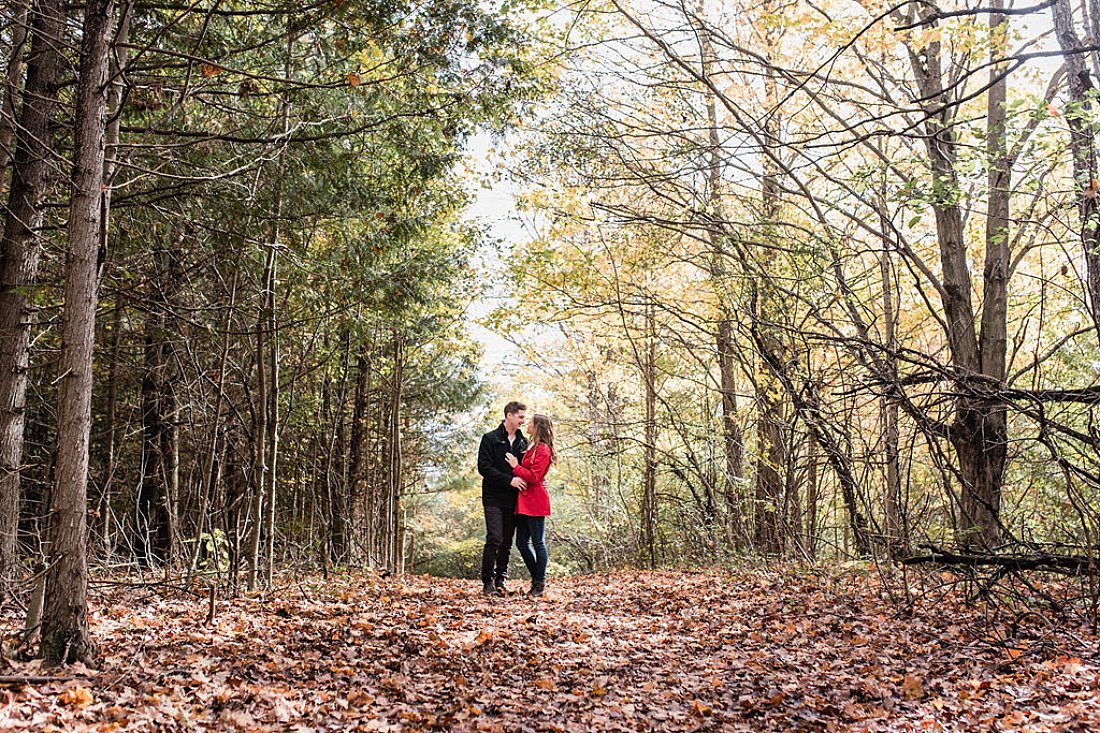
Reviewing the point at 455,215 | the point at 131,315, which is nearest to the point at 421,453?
the point at 455,215

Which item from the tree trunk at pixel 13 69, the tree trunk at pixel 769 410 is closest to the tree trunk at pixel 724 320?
the tree trunk at pixel 769 410

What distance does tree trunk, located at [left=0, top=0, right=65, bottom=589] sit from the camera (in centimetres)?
605

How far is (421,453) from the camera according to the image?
58.0 ft

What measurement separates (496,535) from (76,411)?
5.10m

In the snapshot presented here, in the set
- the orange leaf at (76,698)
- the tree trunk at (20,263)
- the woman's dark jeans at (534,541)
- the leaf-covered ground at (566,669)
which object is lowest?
the leaf-covered ground at (566,669)

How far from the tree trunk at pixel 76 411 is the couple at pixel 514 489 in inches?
181

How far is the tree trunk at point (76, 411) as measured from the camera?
421 centimetres

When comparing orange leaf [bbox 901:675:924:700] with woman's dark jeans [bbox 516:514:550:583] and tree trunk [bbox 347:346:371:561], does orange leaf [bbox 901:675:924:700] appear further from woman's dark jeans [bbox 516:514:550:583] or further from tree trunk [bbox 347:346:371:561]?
tree trunk [bbox 347:346:371:561]

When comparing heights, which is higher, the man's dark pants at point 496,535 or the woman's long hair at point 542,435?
the woman's long hair at point 542,435

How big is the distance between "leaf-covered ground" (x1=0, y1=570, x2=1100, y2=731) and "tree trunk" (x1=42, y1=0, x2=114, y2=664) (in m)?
0.27

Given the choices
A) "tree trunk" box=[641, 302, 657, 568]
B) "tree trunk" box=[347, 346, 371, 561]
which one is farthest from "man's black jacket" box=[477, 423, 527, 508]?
"tree trunk" box=[347, 346, 371, 561]

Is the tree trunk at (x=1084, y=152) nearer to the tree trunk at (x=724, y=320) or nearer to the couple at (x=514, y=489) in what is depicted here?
the tree trunk at (x=724, y=320)

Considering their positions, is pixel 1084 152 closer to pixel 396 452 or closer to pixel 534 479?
pixel 534 479

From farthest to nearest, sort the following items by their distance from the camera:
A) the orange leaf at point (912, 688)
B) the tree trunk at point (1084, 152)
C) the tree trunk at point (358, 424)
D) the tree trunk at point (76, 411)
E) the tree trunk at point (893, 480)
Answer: the tree trunk at point (358, 424) → the tree trunk at point (893, 480) → the tree trunk at point (1084, 152) → the orange leaf at point (912, 688) → the tree trunk at point (76, 411)
